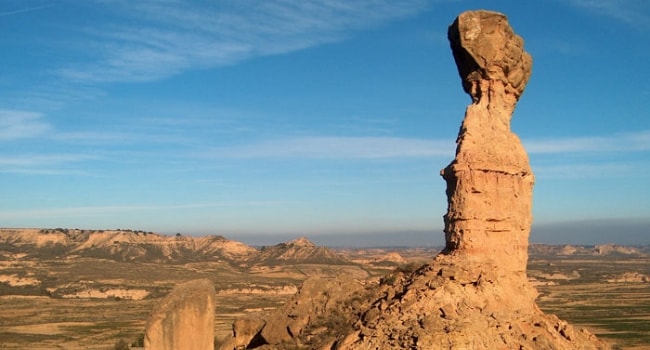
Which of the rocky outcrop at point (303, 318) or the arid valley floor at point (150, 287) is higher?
the rocky outcrop at point (303, 318)

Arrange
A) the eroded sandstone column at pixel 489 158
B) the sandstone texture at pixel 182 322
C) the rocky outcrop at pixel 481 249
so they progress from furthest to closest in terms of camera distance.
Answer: the eroded sandstone column at pixel 489 158, the rocky outcrop at pixel 481 249, the sandstone texture at pixel 182 322

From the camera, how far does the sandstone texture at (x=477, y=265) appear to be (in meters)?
13.3

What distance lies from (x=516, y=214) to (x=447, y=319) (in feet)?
11.9

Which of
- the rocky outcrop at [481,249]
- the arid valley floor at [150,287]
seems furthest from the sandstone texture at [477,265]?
the arid valley floor at [150,287]

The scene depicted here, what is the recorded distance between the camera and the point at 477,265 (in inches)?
571

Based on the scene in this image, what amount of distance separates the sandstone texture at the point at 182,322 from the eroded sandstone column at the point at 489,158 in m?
6.30

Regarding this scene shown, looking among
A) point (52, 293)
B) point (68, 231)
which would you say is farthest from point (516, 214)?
point (68, 231)

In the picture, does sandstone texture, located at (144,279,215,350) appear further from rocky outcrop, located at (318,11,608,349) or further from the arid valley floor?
the arid valley floor

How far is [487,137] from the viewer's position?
50.7ft

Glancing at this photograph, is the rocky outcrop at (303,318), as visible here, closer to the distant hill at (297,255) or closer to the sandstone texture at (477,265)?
the sandstone texture at (477,265)

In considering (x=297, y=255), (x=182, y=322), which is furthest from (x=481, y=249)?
(x=297, y=255)

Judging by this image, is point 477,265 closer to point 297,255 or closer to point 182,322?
point 182,322

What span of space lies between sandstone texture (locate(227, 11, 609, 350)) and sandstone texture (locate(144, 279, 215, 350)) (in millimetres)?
3356

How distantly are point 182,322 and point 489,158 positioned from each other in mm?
8188
